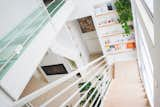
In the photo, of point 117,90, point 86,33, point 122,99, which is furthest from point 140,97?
point 86,33

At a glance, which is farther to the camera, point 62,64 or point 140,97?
point 62,64

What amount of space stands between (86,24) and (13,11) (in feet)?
10.1

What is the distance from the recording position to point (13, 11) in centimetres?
322

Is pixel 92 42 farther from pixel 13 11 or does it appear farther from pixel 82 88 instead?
pixel 82 88

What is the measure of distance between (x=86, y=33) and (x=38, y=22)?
131 inches

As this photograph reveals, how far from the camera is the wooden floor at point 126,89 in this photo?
3.37 meters

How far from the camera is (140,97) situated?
3488 millimetres

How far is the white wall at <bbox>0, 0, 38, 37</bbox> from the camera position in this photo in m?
2.87

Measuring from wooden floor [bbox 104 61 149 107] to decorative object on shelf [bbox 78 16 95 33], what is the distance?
154 centimetres

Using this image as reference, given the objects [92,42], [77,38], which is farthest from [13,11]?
[92,42]

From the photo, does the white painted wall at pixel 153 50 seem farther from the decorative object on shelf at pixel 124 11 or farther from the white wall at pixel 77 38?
the white wall at pixel 77 38

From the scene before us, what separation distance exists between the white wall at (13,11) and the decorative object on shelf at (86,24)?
8.61ft

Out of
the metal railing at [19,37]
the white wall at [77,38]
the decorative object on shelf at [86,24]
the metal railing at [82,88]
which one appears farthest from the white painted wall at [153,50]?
the decorative object on shelf at [86,24]

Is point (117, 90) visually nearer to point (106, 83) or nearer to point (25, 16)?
point (106, 83)
